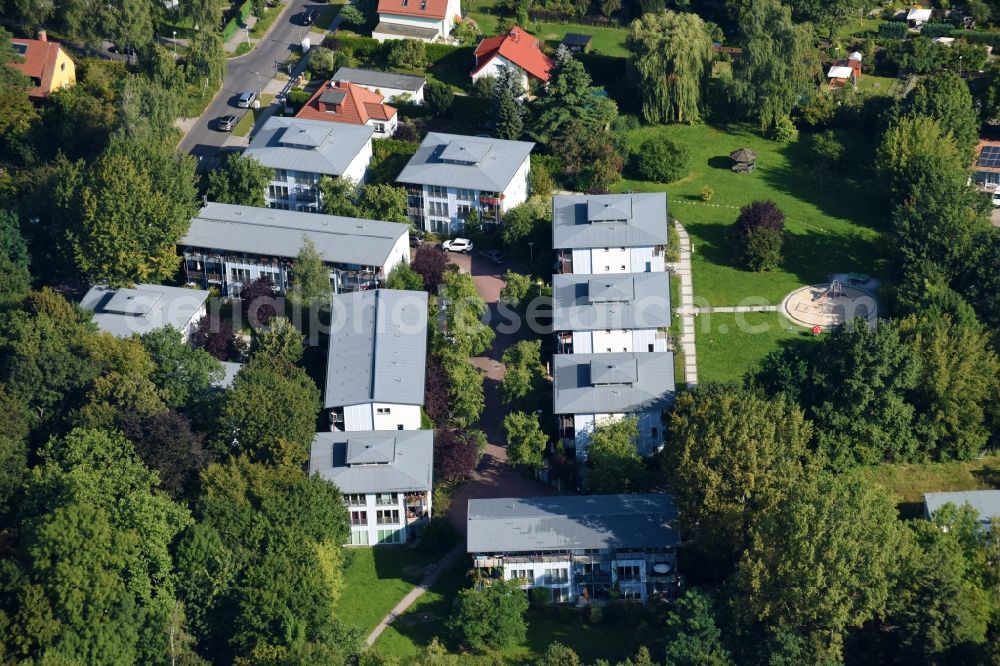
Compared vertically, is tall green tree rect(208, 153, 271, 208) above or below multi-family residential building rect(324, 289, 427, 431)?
above

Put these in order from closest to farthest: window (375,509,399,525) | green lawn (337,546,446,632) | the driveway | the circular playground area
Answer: green lawn (337,546,446,632)
window (375,509,399,525)
the driveway
the circular playground area

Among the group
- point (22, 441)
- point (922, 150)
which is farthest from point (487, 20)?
point (22, 441)

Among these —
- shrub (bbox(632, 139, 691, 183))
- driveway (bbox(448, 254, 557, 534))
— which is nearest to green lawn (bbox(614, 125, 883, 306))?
shrub (bbox(632, 139, 691, 183))

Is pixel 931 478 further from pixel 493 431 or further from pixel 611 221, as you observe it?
pixel 611 221

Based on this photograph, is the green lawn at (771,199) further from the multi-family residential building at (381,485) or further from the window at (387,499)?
the window at (387,499)

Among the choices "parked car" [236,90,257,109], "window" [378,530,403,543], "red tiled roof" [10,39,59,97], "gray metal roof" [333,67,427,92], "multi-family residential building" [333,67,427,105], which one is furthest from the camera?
"gray metal roof" [333,67,427,92]

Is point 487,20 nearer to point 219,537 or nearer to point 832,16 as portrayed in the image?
point 832,16

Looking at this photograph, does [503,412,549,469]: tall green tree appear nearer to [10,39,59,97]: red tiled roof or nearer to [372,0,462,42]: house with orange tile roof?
[372,0,462,42]: house with orange tile roof

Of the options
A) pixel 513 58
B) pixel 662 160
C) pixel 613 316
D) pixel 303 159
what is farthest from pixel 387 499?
pixel 513 58
